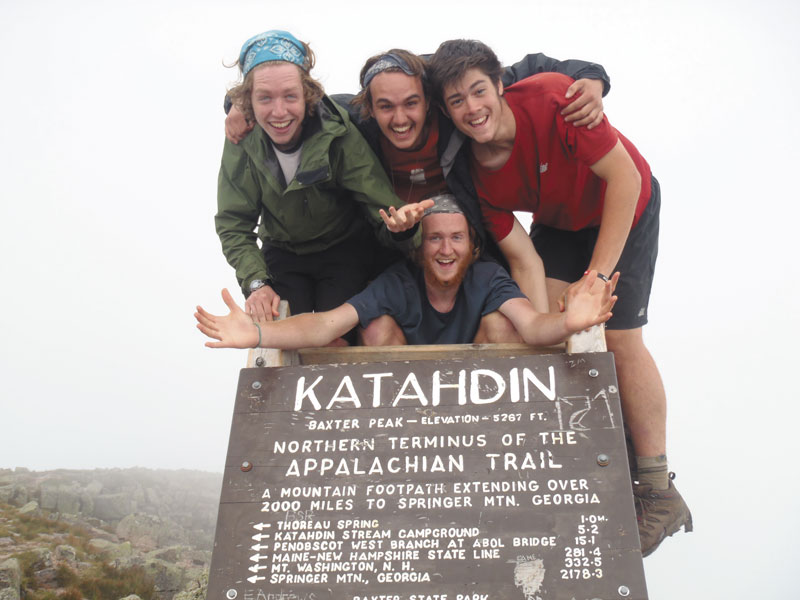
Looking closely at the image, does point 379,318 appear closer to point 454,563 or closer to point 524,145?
point 524,145

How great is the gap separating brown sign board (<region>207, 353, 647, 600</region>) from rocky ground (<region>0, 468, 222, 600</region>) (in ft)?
22.0

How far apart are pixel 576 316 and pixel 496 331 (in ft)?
1.81

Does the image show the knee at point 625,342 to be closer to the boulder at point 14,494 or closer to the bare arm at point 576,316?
the bare arm at point 576,316

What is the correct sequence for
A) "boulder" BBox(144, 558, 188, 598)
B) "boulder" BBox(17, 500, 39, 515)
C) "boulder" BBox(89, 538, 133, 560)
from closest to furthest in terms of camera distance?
"boulder" BBox(144, 558, 188, 598) < "boulder" BBox(89, 538, 133, 560) < "boulder" BBox(17, 500, 39, 515)

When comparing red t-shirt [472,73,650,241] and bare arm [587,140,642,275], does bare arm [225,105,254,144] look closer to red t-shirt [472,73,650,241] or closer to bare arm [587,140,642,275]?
red t-shirt [472,73,650,241]

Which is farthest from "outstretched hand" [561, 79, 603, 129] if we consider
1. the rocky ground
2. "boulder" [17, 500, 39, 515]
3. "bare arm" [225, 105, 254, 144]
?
"boulder" [17, 500, 39, 515]

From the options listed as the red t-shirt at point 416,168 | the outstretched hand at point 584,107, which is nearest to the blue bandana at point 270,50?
the red t-shirt at point 416,168

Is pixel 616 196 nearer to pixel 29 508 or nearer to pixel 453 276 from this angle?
pixel 453 276

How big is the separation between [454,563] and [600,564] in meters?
0.48

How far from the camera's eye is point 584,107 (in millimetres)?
3064

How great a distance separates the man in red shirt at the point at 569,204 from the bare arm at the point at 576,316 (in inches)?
4.6

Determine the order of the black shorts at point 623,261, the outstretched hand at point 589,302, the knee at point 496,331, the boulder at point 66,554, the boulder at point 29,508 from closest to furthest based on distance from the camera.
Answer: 1. the outstretched hand at point 589,302
2. the knee at point 496,331
3. the black shorts at point 623,261
4. the boulder at point 66,554
5. the boulder at point 29,508

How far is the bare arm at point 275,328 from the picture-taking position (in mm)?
2816

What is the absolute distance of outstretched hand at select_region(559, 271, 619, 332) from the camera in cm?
271
